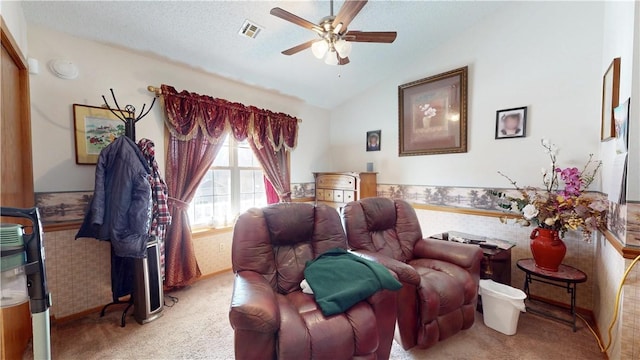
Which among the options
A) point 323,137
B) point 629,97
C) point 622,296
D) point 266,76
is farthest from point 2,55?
point 622,296

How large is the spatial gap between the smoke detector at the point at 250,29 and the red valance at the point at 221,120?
85 centimetres

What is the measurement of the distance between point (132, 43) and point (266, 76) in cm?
139

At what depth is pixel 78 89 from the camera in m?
2.21

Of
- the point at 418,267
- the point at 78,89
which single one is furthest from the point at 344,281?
the point at 78,89

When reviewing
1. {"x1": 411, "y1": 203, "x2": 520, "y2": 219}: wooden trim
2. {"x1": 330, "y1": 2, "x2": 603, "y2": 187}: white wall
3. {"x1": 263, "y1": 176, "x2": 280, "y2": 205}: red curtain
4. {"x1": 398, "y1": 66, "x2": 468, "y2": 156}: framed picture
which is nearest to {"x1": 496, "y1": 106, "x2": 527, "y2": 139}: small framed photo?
{"x1": 330, "y1": 2, "x2": 603, "y2": 187}: white wall

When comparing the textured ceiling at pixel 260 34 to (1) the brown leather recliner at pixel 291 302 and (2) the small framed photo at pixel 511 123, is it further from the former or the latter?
(1) the brown leather recliner at pixel 291 302

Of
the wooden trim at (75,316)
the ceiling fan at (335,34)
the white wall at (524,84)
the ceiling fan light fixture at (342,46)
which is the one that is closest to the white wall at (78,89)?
the wooden trim at (75,316)

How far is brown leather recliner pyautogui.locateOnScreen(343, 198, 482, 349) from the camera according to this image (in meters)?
1.75

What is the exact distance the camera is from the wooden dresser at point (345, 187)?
365 cm

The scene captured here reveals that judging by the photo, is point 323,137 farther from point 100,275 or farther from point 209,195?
point 100,275

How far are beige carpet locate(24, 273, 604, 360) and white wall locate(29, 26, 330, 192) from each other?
1.22m

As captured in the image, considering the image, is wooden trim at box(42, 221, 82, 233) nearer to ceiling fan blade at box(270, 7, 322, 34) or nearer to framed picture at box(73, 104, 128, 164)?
framed picture at box(73, 104, 128, 164)

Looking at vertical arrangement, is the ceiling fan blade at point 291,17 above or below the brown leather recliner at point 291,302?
above

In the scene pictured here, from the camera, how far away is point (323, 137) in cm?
439
